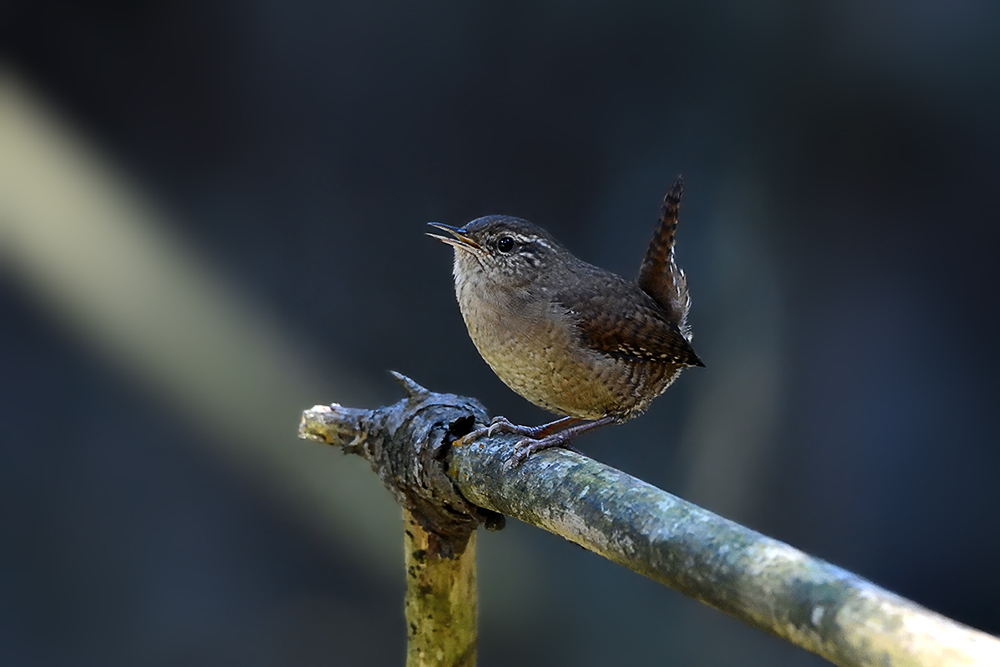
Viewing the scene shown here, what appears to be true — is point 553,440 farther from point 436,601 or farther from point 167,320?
point 167,320

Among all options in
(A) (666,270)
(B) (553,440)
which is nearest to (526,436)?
(B) (553,440)

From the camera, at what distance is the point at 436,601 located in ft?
6.40

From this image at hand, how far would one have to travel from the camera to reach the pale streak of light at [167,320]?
2729 millimetres

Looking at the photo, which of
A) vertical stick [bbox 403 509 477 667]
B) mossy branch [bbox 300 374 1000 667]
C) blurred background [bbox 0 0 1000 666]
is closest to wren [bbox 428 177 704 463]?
mossy branch [bbox 300 374 1000 667]

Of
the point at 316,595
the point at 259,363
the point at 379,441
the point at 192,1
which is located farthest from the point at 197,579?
the point at 192,1

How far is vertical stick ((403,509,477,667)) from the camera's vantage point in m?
1.94

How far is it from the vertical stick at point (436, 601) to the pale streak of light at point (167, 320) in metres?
1.20

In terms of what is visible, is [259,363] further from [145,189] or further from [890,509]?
[890,509]

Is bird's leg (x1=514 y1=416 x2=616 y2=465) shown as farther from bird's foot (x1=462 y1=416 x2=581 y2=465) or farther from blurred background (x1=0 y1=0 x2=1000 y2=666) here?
blurred background (x1=0 y1=0 x2=1000 y2=666)

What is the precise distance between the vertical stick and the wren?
1.08ft

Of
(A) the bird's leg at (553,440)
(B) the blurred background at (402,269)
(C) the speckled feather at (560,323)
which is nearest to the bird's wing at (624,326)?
(C) the speckled feather at (560,323)

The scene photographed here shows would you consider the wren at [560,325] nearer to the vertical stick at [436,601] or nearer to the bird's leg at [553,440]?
the bird's leg at [553,440]

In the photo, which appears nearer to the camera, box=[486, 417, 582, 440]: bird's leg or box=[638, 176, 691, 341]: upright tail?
box=[486, 417, 582, 440]: bird's leg

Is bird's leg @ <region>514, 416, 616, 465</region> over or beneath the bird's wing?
beneath
